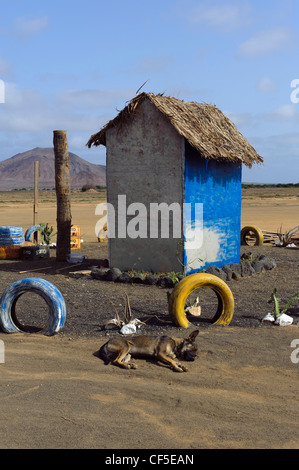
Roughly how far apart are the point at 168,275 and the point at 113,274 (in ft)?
3.98

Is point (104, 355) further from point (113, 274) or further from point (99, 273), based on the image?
point (99, 273)

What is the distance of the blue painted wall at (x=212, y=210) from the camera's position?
1166 cm

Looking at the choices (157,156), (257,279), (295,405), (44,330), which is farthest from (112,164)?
(295,405)

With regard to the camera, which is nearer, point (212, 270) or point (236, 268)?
point (212, 270)

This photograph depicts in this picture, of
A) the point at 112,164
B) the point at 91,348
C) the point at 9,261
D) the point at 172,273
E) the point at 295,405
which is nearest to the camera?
the point at 295,405

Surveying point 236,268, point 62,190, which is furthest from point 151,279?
point 62,190

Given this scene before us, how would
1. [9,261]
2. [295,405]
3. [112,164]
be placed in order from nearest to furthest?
[295,405] → [112,164] → [9,261]

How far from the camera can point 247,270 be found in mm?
12453

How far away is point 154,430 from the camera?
184 inches

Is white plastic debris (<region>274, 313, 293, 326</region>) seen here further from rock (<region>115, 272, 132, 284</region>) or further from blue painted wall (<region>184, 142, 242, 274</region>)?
rock (<region>115, 272, 132, 284</region>)

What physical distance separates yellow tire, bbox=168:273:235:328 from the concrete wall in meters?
3.63
